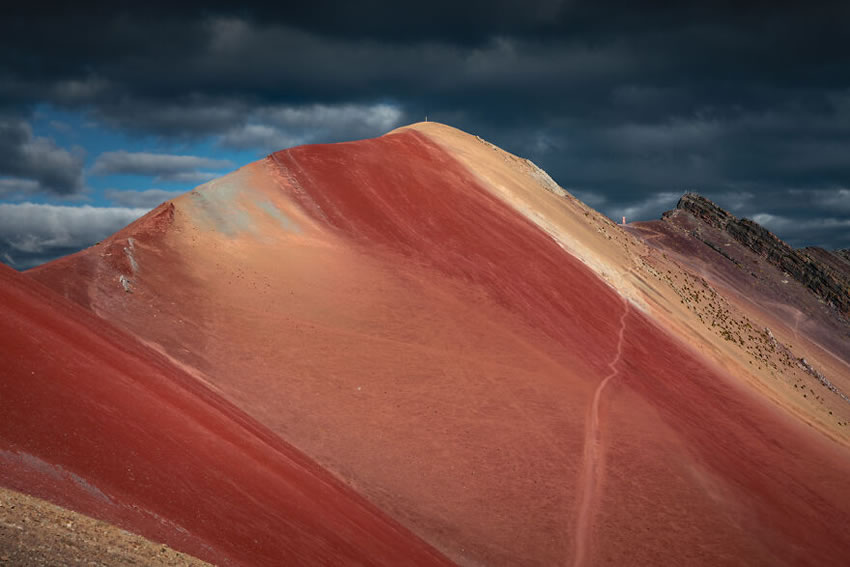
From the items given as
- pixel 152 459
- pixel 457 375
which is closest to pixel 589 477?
pixel 457 375

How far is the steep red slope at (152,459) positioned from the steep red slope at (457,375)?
11.4 feet

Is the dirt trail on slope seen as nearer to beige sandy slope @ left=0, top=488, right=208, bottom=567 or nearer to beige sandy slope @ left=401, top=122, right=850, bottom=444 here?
beige sandy slope @ left=0, top=488, right=208, bottom=567

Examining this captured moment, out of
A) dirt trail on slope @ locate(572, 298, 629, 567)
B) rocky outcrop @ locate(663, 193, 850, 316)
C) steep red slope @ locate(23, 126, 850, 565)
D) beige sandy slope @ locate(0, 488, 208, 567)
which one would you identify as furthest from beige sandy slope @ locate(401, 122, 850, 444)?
beige sandy slope @ locate(0, 488, 208, 567)

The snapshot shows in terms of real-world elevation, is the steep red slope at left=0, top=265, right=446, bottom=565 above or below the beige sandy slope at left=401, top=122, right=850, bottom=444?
below

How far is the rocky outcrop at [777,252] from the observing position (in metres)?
90.5

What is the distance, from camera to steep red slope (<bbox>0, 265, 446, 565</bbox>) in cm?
1104

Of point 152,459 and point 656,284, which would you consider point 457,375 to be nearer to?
point 152,459

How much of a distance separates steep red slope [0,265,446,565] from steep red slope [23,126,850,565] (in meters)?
3.48

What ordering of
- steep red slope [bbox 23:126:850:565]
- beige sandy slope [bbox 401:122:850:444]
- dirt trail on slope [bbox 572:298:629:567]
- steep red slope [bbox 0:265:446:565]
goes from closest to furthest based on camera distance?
steep red slope [bbox 0:265:446:565] → dirt trail on slope [bbox 572:298:629:567] → steep red slope [bbox 23:126:850:565] → beige sandy slope [bbox 401:122:850:444]

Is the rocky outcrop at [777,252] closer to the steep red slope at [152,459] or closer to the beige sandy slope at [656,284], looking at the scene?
the beige sandy slope at [656,284]

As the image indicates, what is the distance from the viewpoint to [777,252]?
304ft

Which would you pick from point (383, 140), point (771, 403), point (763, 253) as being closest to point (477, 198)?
point (383, 140)

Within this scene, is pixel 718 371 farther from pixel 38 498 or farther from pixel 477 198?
pixel 38 498

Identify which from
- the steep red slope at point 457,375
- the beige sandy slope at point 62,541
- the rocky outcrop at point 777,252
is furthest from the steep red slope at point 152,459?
the rocky outcrop at point 777,252
